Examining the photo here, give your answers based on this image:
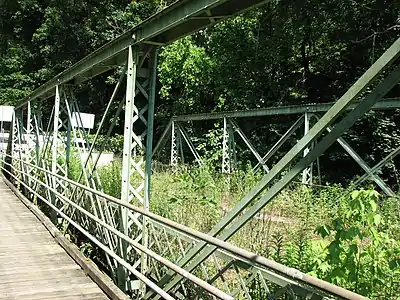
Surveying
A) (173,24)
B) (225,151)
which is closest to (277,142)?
(225,151)

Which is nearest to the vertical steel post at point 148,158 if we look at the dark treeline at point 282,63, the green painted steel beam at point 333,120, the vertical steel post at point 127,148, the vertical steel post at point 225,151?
the vertical steel post at point 127,148

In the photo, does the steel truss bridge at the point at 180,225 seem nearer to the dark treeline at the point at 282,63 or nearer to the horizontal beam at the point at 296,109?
the horizontal beam at the point at 296,109

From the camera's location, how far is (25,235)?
8070 millimetres

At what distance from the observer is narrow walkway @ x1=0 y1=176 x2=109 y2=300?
16.8 ft

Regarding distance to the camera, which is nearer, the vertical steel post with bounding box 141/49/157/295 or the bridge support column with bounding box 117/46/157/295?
the vertical steel post with bounding box 141/49/157/295

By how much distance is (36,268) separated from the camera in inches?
240

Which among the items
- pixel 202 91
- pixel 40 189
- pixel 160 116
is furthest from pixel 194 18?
pixel 160 116

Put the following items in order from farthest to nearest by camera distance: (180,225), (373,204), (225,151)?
(225,151)
(180,225)
(373,204)

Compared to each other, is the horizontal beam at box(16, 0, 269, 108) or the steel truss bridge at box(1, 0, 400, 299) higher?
the horizontal beam at box(16, 0, 269, 108)

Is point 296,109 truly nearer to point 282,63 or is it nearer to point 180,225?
point 180,225

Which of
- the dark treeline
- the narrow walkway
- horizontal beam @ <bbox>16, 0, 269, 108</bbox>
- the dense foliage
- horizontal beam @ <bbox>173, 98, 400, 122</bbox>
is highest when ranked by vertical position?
the dark treeline

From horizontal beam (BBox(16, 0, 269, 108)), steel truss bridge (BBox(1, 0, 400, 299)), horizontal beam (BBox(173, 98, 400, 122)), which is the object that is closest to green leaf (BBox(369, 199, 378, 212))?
steel truss bridge (BBox(1, 0, 400, 299))

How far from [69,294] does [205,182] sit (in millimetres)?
4250

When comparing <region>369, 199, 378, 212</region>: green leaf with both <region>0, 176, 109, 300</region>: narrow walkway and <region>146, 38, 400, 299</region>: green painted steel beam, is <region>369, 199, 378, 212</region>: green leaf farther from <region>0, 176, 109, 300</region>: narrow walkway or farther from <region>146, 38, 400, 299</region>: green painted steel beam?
<region>0, 176, 109, 300</region>: narrow walkway
